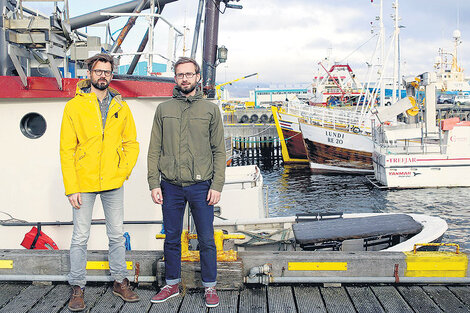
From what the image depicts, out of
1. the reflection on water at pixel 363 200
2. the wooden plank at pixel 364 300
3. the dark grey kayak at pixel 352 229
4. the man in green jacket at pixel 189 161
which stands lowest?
the reflection on water at pixel 363 200

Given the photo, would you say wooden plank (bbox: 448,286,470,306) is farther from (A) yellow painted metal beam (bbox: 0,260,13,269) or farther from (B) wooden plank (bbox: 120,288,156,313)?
(A) yellow painted metal beam (bbox: 0,260,13,269)

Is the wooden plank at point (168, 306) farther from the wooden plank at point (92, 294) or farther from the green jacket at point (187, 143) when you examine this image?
the green jacket at point (187, 143)

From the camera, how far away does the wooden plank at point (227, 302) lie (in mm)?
3529

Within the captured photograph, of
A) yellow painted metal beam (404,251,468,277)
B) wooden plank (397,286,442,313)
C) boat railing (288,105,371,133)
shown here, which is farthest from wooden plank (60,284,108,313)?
boat railing (288,105,371,133)

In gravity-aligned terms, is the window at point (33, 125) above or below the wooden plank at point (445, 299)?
above

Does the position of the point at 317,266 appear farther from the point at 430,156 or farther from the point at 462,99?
the point at 462,99

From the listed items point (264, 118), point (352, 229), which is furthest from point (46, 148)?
point (264, 118)

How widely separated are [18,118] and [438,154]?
56.1 feet

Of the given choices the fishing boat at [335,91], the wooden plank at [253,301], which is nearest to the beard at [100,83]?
the wooden plank at [253,301]

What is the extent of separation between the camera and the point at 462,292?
12.3ft

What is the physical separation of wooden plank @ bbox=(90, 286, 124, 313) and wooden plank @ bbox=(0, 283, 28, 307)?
30.6 inches

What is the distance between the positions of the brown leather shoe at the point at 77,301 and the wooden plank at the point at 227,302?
1025mm

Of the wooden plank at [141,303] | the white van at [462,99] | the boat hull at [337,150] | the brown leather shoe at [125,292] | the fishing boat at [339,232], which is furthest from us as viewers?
the white van at [462,99]

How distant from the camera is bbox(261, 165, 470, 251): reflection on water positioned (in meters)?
15.1
